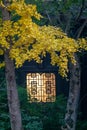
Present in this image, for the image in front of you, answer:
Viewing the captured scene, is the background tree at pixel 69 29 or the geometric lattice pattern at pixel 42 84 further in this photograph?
the geometric lattice pattern at pixel 42 84

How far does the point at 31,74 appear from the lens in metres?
10.5

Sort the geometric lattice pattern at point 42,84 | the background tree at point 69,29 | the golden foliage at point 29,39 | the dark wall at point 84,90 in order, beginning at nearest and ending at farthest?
the golden foliage at point 29,39
the background tree at point 69,29
the dark wall at point 84,90
the geometric lattice pattern at point 42,84

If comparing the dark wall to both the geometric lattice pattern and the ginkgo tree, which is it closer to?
the geometric lattice pattern

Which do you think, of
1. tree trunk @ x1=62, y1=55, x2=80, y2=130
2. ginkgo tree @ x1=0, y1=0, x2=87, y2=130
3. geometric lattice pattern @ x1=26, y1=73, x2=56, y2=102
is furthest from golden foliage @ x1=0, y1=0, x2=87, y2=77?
geometric lattice pattern @ x1=26, y1=73, x2=56, y2=102

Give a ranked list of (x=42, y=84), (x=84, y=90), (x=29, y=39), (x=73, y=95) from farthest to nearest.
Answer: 1. (x=42, y=84)
2. (x=84, y=90)
3. (x=73, y=95)
4. (x=29, y=39)

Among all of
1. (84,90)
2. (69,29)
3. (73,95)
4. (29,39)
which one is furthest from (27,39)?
(84,90)

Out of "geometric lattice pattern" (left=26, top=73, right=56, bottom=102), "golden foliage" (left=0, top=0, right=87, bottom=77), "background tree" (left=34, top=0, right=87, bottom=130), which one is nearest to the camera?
"golden foliage" (left=0, top=0, right=87, bottom=77)

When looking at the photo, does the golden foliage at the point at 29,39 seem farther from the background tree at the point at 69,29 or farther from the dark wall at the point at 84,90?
the dark wall at the point at 84,90

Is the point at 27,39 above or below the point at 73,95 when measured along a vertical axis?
above

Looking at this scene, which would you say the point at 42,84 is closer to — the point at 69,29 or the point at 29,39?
the point at 69,29

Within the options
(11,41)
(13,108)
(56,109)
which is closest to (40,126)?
(56,109)

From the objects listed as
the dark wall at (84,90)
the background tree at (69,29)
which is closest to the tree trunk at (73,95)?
the background tree at (69,29)

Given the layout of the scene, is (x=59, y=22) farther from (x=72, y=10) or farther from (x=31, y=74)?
(x=31, y=74)

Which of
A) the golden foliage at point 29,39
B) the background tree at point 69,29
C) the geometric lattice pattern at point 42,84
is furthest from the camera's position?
the geometric lattice pattern at point 42,84
